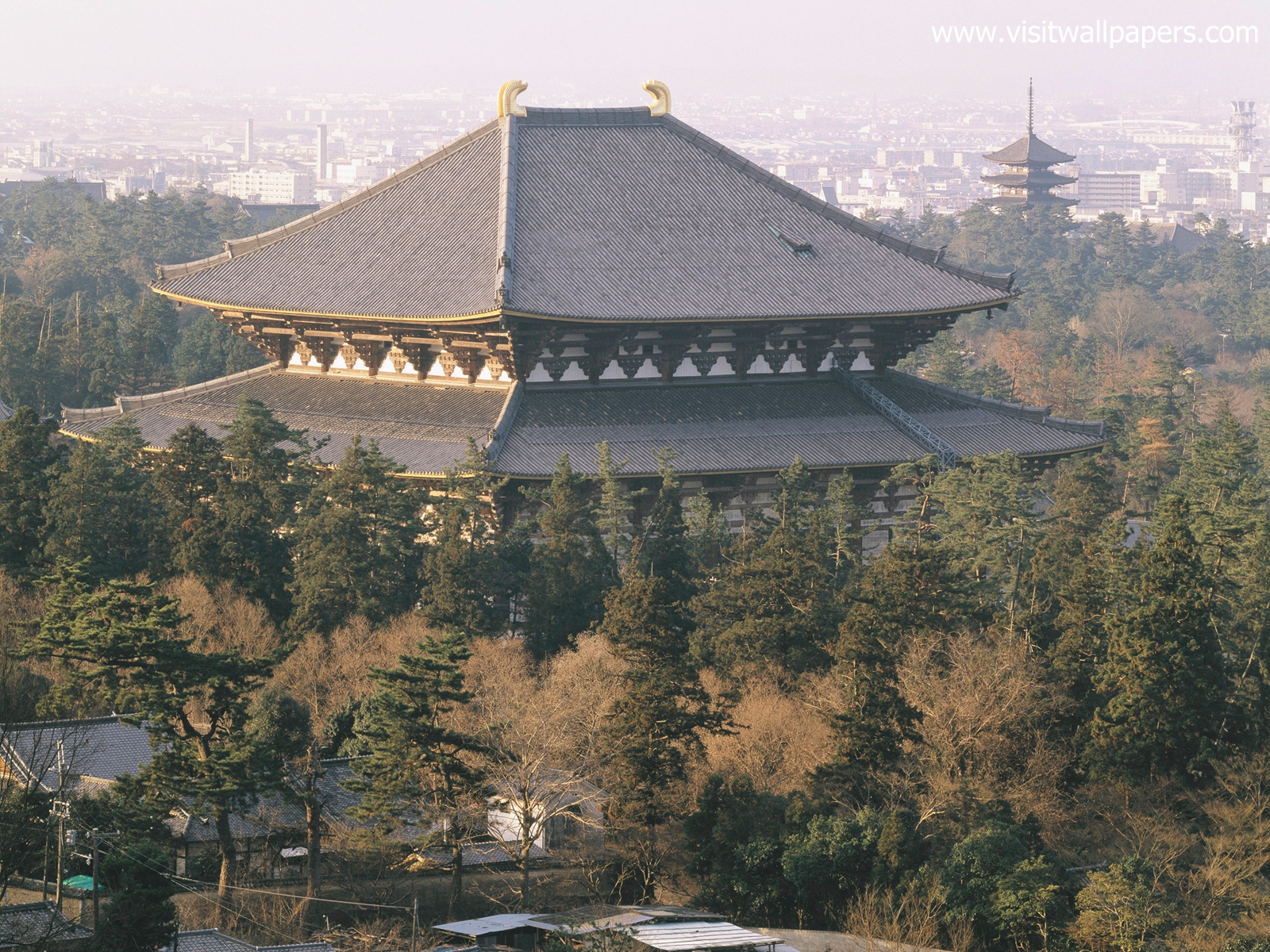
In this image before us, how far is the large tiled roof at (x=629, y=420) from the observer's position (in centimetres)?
3284

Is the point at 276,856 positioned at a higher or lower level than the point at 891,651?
lower

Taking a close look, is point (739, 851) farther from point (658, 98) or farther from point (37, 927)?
point (658, 98)

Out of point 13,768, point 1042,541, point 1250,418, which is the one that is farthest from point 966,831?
point 1250,418

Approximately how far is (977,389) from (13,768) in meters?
38.3

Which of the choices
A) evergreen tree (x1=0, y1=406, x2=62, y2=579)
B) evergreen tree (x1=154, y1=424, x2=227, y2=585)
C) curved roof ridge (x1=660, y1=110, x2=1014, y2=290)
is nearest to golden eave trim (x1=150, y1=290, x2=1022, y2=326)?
curved roof ridge (x1=660, y1=110, x2=1014, y2=290)

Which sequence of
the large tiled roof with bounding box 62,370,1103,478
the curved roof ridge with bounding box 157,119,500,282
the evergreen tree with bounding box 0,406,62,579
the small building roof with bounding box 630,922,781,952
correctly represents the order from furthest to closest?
the curved roof ridge with bounding box 157,119,500,282, the large tiled roof with bounding box 62,370,1103,478, the evergreen tree with bounding box 0,406,62,579, the small building roof with bounding box 630,922,781,952

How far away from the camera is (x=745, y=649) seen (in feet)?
90.7

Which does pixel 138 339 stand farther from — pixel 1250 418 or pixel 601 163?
pixel 1250 418

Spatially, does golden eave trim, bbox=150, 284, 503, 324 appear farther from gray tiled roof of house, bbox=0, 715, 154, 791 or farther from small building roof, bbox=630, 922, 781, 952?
small building roof, bbox=630, 922, 781, 952

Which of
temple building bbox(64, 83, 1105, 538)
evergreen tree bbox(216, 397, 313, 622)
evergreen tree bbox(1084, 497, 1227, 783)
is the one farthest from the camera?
temple building bbox(64, 83, 1105, 538)

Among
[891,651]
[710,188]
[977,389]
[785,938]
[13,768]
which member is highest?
[710,188]

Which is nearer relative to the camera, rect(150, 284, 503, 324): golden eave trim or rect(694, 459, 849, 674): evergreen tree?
rect(694, 459, 849, 674): evergreen tree

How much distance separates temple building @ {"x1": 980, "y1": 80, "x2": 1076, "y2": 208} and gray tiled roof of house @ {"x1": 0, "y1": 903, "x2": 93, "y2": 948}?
103m

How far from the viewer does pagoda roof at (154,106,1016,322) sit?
3391 cm
